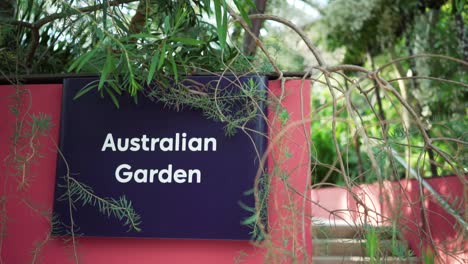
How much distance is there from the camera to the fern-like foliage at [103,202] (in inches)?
94.9

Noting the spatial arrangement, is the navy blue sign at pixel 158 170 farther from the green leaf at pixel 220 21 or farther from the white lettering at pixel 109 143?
the green leaf at pixel 220 21

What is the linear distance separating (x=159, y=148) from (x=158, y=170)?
0.12 meters

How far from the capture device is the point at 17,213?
2691 millimetres

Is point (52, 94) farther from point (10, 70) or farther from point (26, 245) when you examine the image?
point (26, 245)

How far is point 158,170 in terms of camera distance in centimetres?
256

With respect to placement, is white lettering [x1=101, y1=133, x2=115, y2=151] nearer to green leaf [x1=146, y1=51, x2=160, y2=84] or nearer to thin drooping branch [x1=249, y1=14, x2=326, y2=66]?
green leaf [x1=146, y1=51, x2=160, y2=84]

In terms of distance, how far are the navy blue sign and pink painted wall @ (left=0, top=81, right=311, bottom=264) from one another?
0.09 m

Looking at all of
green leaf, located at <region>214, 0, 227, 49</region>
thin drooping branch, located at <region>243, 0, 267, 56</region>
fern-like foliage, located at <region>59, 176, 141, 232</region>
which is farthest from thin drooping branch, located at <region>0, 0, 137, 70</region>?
thin drooping branch, located at <region>243, 0, 267, 56</region>

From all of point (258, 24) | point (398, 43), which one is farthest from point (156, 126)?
point (398, 43)

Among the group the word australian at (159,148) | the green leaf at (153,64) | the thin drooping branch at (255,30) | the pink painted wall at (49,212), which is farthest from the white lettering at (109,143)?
the thin drooping branch at (255,30)

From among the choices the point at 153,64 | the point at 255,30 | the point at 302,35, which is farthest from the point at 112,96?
the point at 255,30

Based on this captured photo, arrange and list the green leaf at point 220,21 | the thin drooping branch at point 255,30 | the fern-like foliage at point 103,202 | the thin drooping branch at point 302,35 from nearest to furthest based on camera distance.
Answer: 1. the green leaf at point 220,21
2. the fern-like foliage at point 103,202
3. the thin drooping branch at point 302,35
4. the thin drooping branch at point 255,30

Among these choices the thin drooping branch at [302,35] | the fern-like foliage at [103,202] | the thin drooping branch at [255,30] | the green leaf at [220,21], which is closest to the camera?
the green leaf at [220,21]

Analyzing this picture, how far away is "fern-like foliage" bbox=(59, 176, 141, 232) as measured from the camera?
241 centimetres
